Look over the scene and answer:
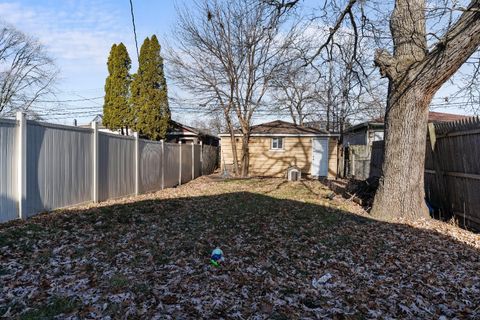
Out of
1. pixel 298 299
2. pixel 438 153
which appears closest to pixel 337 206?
pixel 438 153

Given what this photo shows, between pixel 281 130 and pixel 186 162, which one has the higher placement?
pixel 281 130

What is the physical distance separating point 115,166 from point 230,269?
6239 mm

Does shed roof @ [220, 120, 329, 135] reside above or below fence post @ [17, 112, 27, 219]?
above

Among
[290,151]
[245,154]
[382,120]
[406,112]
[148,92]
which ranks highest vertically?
[148,92]

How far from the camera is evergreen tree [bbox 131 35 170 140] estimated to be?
1966 centimetres

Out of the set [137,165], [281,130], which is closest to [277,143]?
[281,130]

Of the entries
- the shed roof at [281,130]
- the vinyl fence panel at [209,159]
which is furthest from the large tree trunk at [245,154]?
the vinyl fence panel at [209,159]

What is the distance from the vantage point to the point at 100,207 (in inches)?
303

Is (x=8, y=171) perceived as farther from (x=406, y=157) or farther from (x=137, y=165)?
(x=406, y=157)

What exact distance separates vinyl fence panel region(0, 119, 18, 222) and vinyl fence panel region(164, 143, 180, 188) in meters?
7.84

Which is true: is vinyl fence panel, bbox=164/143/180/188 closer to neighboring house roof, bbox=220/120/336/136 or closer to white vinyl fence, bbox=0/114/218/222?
white vinyl fence, bbox=0/114/218/222

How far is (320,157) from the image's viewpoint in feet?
67.6

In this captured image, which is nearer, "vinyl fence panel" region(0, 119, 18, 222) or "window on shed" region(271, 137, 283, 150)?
"vinyl fence panel" region(0, 119, 18, 222)

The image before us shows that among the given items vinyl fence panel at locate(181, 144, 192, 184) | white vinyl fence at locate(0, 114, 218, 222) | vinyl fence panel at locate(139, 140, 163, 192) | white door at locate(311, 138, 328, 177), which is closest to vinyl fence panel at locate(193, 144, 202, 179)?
vinyl fence panel at locate(181, 144, 192, 184)
